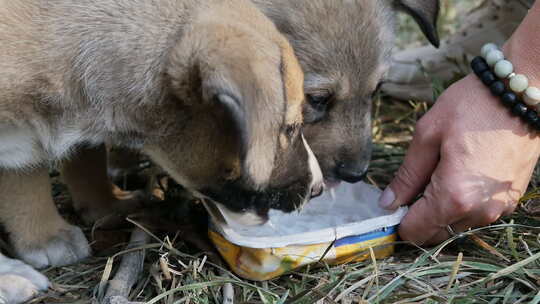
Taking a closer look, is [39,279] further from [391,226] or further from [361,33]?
[361,33]

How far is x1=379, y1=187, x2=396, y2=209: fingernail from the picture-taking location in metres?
3.15

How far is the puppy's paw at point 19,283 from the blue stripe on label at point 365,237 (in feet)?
4.01

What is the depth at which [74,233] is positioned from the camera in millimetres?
3279

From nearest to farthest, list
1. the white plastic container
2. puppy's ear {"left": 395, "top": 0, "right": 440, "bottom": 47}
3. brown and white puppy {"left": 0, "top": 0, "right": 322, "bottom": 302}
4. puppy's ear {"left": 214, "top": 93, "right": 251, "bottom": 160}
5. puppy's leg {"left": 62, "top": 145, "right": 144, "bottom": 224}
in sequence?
puppy's ear {"left": 214, "top": 93, "right": 251, "bottom": 160}
brown and white puppy {"left": 0, "top": 0, "right": 322, "bottom": 302}
the white plastic container
puppy's ear {"left": 395, "top": 0, "right": 440, "bottom": 47}
puppy's leg {"left": 62, "top": 145, "right": 144, "bottom": 224}

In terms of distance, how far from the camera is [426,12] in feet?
11.4

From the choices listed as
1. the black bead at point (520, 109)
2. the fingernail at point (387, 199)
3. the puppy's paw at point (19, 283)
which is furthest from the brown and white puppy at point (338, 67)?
the puppy's paw at point (19, 283)

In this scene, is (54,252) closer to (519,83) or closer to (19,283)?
(19,283)

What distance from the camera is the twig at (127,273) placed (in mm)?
2663

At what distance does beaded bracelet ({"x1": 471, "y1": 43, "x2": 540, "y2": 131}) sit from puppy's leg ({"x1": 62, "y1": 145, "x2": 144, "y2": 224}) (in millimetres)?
1810

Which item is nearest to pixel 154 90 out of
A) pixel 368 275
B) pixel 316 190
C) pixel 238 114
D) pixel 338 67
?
pixel 238 114

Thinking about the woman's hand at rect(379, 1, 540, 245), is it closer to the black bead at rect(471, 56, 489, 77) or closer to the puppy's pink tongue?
the black bead at rect(471, 56, 489, 77)

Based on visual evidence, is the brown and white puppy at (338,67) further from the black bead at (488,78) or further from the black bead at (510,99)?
the black bead at (510,99)

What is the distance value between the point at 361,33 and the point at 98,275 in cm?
152

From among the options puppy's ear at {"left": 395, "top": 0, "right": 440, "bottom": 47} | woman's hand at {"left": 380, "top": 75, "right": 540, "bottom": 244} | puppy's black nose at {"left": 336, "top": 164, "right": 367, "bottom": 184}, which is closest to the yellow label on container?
woman's hand at {"left": 380, "top": 75, "right": 540, "bottom": 244}
